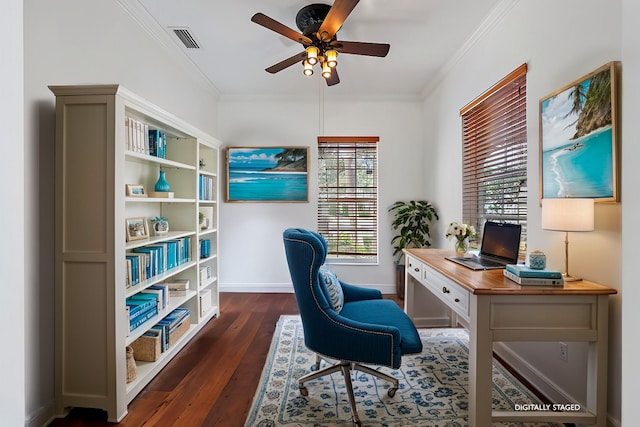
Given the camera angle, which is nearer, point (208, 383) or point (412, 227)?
point (208, 383)

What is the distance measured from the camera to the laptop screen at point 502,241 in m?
2.06

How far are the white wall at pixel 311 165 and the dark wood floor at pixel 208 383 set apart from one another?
41.8 inches

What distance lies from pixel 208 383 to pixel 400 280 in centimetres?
269

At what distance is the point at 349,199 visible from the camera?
441cm

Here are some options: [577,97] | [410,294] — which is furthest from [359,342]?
[577,97]

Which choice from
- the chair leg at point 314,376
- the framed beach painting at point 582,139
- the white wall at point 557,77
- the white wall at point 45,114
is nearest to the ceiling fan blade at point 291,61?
the white wall at point 45,114

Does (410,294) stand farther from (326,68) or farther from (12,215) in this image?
(12,215)

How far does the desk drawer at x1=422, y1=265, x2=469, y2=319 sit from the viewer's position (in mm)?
1687

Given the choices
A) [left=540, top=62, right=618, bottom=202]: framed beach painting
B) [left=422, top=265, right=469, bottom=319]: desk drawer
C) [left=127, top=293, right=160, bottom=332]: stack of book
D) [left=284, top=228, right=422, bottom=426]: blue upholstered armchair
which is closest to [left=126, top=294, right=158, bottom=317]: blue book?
[left=127, top=293, right=160, bottom=332]: stack of book

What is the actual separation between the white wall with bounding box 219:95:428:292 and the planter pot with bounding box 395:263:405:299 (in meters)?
0.18

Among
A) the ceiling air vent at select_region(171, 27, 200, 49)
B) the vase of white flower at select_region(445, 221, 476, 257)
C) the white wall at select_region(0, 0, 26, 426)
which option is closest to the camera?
the white wall at select_region(0, 0, 26, 426)

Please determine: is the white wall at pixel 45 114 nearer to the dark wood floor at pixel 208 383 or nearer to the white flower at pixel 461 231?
the dark wood floor at pixel 208 383

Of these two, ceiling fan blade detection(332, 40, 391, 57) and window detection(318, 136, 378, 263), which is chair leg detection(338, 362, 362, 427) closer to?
ceiling fan blade detection(332, 40, 391, 57)

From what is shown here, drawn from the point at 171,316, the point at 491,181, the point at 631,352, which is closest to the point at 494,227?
the point at 491,181
